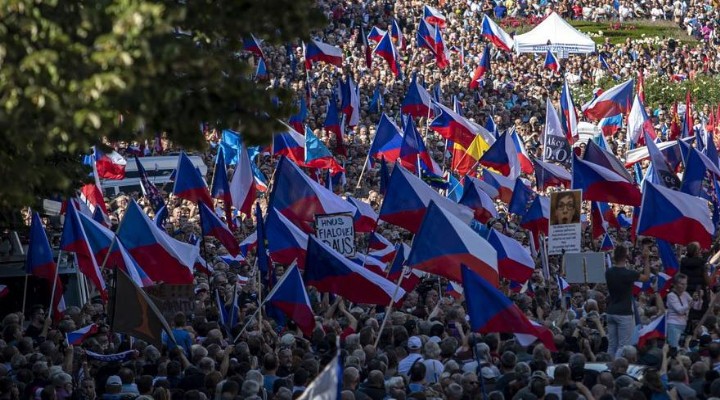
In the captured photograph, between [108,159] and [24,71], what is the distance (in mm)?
18451

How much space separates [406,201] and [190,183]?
14.0 ft

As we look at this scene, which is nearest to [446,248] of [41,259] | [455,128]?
[41,259]

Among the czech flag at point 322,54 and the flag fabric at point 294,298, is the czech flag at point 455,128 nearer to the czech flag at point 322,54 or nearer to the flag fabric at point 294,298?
the czech flag at point 322,54

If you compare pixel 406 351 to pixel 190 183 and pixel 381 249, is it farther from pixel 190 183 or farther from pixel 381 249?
pixel 381 249

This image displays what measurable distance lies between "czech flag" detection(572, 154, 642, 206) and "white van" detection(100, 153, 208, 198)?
12620 millimetres

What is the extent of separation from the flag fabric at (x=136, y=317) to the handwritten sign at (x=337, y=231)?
14.9 ft

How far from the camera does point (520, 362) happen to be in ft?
42.9

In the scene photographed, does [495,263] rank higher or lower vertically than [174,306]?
higher

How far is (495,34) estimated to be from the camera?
1720 inches

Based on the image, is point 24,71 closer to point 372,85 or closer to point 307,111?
point 307,111

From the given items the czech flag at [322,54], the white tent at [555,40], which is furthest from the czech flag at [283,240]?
the white tent at [555,40]

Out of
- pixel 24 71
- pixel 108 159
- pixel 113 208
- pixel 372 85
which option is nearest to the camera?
pixel 24 71

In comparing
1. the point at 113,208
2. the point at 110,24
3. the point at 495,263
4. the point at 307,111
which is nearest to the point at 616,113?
the point at 307,111

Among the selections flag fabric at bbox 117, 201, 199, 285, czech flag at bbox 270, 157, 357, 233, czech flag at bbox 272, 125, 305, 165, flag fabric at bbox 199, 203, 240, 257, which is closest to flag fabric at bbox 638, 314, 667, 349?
flag fabric at bbox 117, 201, 199, 285
